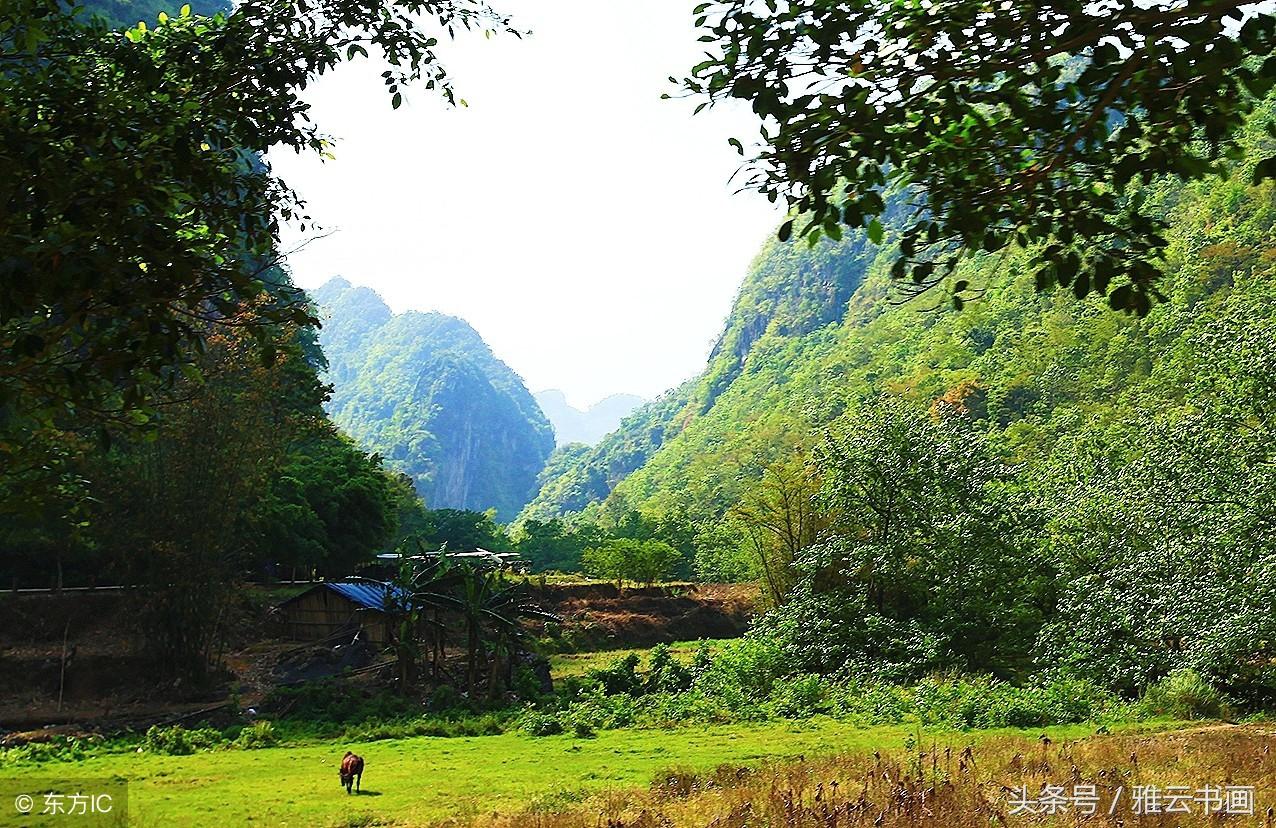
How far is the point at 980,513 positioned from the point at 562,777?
1337 centimetres

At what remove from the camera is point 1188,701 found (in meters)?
16.5

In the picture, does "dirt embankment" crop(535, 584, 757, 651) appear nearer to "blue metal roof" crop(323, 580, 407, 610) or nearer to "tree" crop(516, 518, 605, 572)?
"blue metal roof" crop(323, 580, 407, 610)

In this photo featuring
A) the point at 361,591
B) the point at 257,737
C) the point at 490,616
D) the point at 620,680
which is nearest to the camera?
the point at 257,737

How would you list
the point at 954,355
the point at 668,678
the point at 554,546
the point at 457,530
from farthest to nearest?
the point at 954,355
the point at 554,546
the point at 457,530
the point at 668,678

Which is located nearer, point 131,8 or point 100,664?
point 100,664

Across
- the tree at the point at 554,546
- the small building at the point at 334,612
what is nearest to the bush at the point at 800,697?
the small building at the point at 334,612

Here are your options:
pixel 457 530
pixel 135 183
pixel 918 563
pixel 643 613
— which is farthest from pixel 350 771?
pixel 457 530

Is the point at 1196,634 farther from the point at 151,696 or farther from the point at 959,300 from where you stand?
the point at 151,696

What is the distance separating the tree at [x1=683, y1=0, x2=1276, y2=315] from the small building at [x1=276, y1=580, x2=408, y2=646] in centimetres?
2700

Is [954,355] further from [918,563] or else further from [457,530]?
[918,563]

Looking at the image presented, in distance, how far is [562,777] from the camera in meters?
13.3

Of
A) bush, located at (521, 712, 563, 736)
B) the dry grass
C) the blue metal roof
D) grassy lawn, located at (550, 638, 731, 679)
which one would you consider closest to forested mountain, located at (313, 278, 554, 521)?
grassy lawn, located at (550, 638, 731, 679)

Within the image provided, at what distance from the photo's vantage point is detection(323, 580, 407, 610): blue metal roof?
28781 mm

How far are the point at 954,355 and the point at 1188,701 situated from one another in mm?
59190
